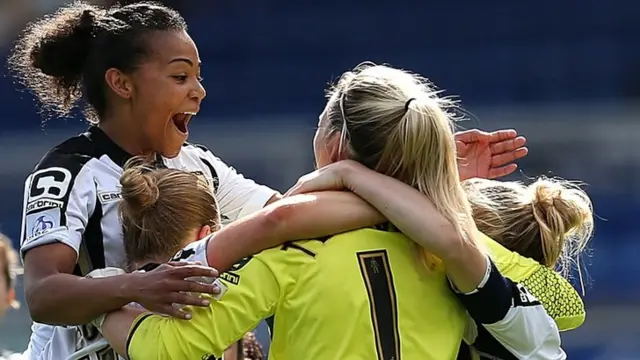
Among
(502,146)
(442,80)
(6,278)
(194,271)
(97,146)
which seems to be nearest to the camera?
(194,271)

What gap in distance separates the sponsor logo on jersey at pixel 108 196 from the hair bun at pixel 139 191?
0.12 metres

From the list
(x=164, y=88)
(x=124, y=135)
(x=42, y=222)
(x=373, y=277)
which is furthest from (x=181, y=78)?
(x=373, y=277)

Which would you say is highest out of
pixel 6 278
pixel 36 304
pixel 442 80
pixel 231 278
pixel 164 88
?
pixel 164 88

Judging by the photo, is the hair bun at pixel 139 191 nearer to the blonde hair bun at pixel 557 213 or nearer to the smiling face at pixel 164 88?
the smiling face at pixel 164 88

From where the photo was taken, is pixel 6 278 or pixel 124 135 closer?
pixel 124 135

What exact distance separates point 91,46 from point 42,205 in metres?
0.34

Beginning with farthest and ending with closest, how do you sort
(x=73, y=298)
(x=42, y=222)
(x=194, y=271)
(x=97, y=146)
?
(x=97, y=146)
(x=42, y=222)
(x=73, y=298)
(x=194, y=271)

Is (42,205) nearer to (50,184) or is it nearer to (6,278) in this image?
(50,184)

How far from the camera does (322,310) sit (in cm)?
158

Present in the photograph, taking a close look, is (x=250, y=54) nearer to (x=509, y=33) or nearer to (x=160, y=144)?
(x=509, y=33)

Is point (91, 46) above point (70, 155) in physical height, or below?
above

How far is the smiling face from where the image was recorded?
198cm

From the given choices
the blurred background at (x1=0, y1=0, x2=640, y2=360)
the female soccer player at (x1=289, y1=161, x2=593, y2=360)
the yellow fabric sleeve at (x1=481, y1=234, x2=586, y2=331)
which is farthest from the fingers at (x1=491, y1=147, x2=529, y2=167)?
the blurred background at (x1=0, y1=0, x2=640, y2=360)

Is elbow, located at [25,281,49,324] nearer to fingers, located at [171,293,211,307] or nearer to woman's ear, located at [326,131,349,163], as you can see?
fingers, located at [171,293,211,307]
